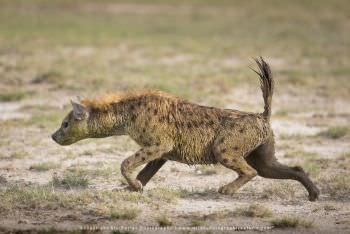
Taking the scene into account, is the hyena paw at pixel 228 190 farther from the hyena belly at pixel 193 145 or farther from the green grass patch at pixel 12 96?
the green grass patch at pixel 12 96

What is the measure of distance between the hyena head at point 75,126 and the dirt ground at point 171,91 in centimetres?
47

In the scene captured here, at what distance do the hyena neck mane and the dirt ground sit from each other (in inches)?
22.8

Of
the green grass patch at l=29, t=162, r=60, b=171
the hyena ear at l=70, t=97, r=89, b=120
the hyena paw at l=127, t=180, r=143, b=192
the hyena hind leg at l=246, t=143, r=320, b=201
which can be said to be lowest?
the green grass patch at l=29, t=162, r=60, b=171

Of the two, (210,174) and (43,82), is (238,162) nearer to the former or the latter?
(210,174)

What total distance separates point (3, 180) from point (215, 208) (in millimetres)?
2392

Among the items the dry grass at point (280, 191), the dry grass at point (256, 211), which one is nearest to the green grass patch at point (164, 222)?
the dry grass at point (256, 211)

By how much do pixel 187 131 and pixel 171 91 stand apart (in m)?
6.60

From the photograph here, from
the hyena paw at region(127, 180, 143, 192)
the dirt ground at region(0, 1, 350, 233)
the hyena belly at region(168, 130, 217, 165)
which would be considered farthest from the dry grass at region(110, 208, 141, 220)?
the hyena belly at region(168, 130, 217, 165)

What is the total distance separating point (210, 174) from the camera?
9.84m

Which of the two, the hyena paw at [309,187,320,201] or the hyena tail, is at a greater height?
the hyena tail

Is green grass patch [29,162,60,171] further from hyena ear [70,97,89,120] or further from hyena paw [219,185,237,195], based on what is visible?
hyena paw [219,185,237,195]

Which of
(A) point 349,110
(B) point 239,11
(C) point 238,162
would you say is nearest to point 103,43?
(A) point 349,110

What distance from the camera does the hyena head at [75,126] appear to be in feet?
28.0

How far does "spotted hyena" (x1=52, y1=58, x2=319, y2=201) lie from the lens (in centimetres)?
824
